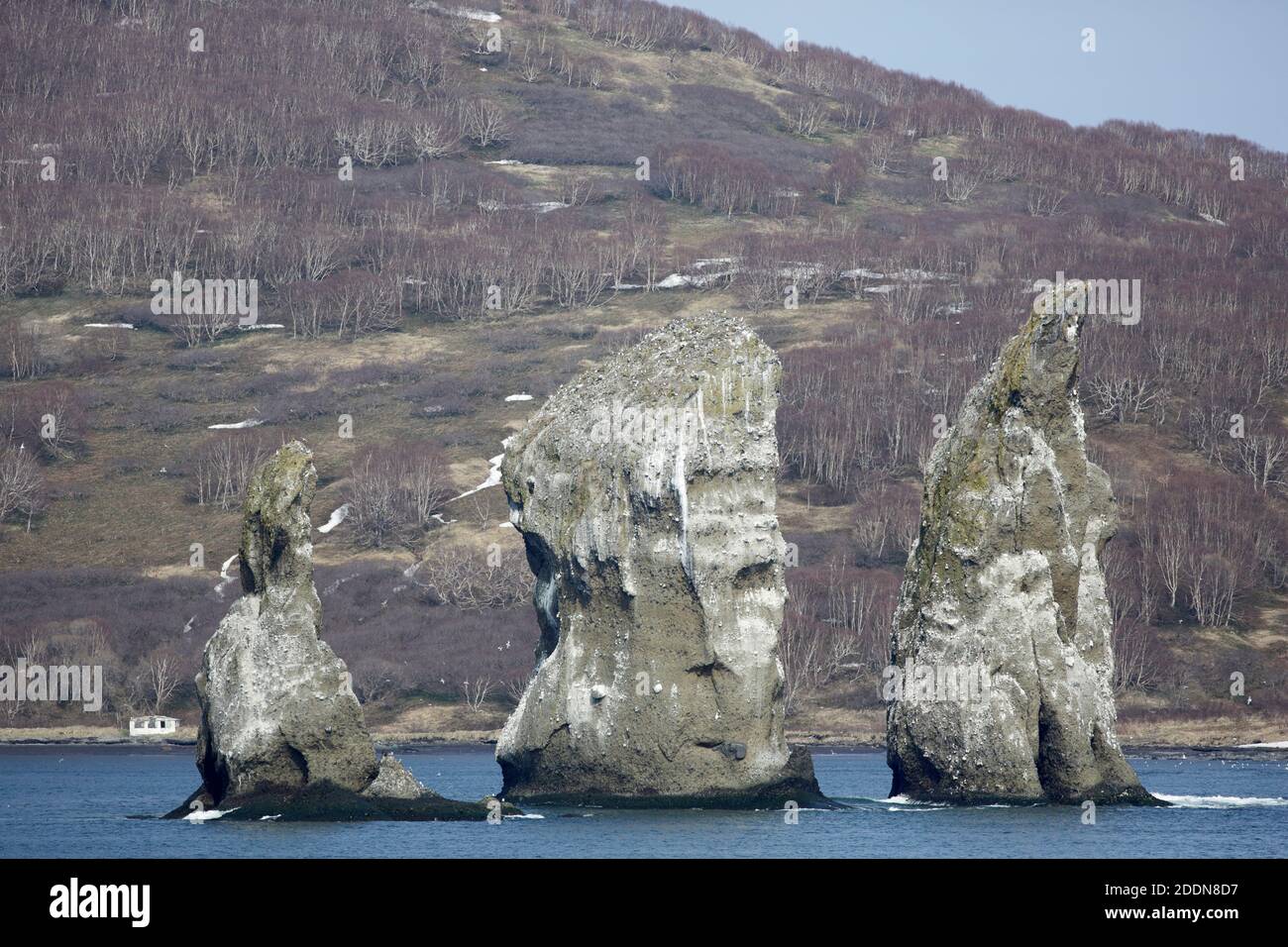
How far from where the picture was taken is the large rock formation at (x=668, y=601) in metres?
53.3

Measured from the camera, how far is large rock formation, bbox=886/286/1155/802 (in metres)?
52.9

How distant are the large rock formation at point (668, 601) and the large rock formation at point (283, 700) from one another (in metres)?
5.29

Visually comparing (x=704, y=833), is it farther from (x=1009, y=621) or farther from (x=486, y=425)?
(x=486, y=425)

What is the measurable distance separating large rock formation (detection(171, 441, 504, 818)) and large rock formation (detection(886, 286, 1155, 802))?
510 inches

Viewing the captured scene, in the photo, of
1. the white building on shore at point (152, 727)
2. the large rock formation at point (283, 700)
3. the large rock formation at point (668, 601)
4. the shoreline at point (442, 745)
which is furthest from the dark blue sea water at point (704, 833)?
the white building on shore at point (152, 727)

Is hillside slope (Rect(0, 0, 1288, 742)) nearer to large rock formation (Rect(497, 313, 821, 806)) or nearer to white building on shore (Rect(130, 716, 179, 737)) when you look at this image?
white building on shore (Rect(130, 716, 179, 737))

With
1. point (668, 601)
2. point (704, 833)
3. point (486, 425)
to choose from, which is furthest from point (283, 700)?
point (486, 425)

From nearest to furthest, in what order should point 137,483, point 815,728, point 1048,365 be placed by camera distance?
point 1048,365
point 815,728
point 137,483

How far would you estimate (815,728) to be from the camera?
106562 millimetres

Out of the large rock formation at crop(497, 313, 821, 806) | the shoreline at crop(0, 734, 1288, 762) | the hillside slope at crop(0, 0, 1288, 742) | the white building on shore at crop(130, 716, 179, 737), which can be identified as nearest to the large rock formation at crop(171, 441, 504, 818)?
the large rock formation at crop(497, 313, 821, 806)
